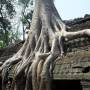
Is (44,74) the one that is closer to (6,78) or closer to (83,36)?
(83,36)

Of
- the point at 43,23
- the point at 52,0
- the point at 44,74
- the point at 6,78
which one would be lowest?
the point at 6,78

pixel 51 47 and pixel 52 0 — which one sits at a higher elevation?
pixel 52 0

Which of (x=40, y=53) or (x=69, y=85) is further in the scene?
(x=40, y=53)

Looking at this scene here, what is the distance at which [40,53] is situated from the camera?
7082mm

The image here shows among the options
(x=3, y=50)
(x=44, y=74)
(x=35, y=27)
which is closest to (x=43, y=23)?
(x=35, y=27)

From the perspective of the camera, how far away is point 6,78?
7.80 meters

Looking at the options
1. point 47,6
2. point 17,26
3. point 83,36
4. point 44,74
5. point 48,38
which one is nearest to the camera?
point 44,74

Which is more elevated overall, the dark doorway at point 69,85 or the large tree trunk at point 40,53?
the large tree trunk at point 40,53

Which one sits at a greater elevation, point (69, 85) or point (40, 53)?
point (40, 53)

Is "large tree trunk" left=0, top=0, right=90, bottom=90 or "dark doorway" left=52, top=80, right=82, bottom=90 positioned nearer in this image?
"large tree trunk" left=0, top=0, right=90, bottom=90

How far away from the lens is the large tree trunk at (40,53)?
6.33m

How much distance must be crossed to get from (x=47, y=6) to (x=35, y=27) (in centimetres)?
93

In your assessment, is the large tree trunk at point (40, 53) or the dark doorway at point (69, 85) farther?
the dark doorway at point (69, 85)

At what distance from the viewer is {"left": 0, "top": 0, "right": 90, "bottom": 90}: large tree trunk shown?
6.33 meters
